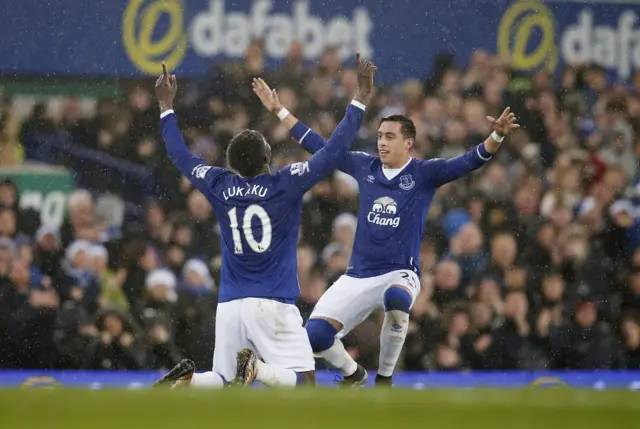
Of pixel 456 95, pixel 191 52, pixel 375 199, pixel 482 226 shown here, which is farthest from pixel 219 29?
pixel 375 199

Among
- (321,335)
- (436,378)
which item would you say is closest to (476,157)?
(321,335)

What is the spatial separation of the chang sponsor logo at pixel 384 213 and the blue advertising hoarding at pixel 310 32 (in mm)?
4705

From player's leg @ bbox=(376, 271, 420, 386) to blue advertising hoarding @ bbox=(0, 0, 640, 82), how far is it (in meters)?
5.00

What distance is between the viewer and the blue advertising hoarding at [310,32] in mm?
10742

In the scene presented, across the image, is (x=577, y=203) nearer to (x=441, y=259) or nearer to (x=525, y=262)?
(x=525, y=262)

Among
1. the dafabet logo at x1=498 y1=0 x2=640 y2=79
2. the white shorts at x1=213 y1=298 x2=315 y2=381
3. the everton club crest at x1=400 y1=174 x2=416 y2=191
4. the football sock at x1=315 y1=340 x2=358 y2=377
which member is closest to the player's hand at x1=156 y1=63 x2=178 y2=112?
the white shorts at x1=213 y1=298 x2=315 y2=381

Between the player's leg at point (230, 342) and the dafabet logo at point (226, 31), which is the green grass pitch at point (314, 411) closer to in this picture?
the player's leg at point (230, 342)

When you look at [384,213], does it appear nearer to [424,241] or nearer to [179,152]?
[179,152]

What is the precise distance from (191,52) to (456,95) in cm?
277

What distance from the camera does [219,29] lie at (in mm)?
11039

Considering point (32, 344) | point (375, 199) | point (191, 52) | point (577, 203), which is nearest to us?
point (375, 199)

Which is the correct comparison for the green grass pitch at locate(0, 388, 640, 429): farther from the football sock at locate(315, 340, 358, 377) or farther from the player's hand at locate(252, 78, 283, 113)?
the football sock at locate(315, 340, 358, 377)

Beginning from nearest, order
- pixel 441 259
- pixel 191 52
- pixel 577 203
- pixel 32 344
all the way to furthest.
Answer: pixel 32 344
pixel 441 259
pixel 577 203
pixel 191 52

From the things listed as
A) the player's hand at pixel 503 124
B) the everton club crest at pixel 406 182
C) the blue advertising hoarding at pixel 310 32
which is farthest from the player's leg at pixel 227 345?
the blue advertising hoarding at pixel 310 32
